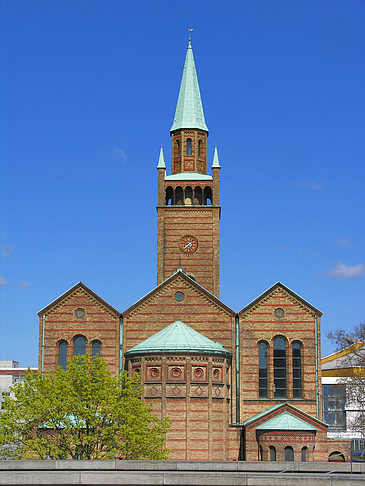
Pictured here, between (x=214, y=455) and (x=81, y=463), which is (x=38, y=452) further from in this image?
(x=214, y=455)

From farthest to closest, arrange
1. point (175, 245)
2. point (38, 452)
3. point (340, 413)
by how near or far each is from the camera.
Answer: point (340, 413)
point (175, 245)
point (38, 452)

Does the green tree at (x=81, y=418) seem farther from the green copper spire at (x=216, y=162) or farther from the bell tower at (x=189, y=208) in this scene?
the green copper spire at (x=216, y=162)

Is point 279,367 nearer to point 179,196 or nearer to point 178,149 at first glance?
point 179,196

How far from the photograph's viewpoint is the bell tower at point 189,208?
63.9m

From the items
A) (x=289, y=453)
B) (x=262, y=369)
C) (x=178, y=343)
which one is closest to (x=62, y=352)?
(x=178, y=343)

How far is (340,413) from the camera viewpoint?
271ft

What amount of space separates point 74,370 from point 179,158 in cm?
3075

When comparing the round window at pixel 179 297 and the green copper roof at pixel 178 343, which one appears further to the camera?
the round window at pixel 179 297

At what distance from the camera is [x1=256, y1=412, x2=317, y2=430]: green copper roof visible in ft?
161

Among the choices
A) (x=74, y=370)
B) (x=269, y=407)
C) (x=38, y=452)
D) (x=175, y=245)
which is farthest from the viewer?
(x=175, y=245)

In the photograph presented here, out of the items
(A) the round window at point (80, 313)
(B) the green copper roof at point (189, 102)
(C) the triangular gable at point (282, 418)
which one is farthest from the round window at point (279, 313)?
(B) the green copper roof at point (189, 102)

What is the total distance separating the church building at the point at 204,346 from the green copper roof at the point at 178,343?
0.09 meters

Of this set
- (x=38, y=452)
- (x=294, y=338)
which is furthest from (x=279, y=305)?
(x=38, y=452)

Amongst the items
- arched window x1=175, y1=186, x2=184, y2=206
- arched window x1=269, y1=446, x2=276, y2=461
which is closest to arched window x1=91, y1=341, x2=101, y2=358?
arched window x1=269, y1=446, x2=276, y2=461
